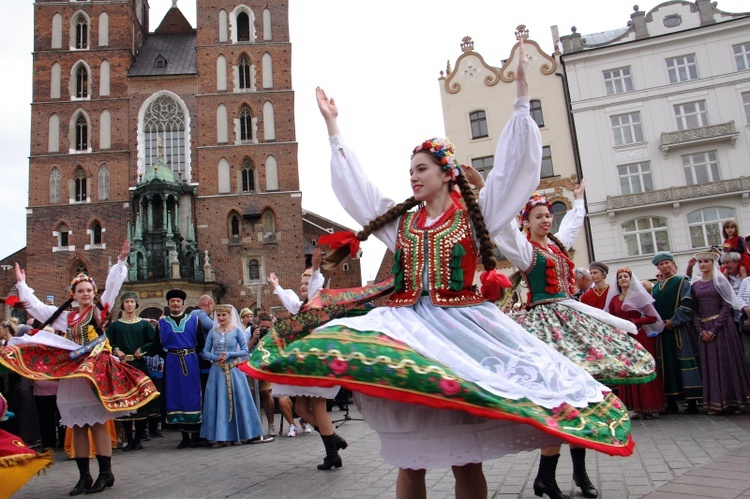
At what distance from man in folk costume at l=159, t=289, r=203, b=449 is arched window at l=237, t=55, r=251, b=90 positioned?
3344 centimetres

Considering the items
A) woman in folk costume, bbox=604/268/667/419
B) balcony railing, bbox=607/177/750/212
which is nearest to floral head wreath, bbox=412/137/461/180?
woman in folk costume, bbox=604/268/667/419

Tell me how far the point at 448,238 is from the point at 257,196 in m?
36.3

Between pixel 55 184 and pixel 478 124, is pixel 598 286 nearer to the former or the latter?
pixel 478 124

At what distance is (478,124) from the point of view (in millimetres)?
29422

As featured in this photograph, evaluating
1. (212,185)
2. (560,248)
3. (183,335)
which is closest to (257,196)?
(212,185)

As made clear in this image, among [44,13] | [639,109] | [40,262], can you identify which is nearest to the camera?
[639,109]

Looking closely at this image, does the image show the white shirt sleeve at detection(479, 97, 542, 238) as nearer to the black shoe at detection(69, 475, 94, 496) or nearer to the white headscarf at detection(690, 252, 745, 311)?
the black shoe at detection(69, 475, 94, 496)

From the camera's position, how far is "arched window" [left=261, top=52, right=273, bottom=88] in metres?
39.9

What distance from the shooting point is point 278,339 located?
344 centimetres

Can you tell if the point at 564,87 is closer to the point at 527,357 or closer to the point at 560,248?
the point at 560,248

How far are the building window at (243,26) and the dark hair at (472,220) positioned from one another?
41.0m

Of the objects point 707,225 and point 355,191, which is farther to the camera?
point 707,225

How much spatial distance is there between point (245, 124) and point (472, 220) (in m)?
38.3

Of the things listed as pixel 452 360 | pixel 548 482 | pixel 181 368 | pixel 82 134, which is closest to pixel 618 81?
pixel 181 368
